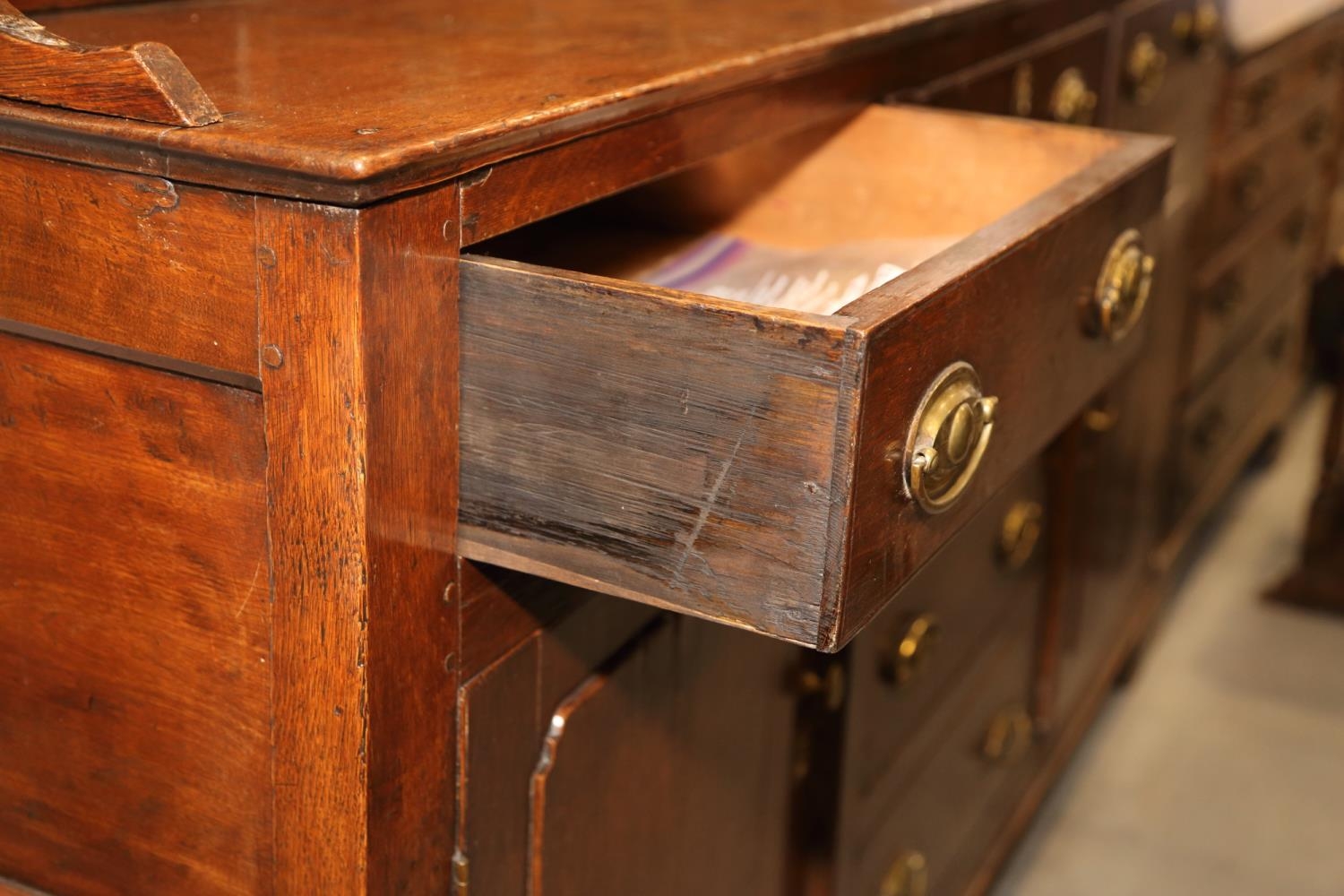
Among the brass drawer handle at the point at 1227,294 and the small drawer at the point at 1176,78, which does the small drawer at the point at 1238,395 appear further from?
the small drawer at the point at 1176,78

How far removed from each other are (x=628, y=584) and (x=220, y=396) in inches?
7.1

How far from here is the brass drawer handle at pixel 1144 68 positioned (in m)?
1.45

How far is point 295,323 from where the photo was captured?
582 millimetres

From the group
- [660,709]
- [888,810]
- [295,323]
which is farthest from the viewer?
[888,810]

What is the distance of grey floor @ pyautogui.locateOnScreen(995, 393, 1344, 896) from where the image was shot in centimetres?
160

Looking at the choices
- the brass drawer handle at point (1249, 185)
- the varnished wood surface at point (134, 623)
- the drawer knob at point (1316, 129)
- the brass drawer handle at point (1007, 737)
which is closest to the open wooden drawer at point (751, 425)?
the varnished wood surface at point (134, 623)

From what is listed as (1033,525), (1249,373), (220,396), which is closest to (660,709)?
(220,396)

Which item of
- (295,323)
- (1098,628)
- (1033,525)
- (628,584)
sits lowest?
(1098,628)

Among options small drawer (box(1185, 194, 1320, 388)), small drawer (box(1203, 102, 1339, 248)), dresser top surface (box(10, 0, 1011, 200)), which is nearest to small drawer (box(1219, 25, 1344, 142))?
small drawer (box(1203, 102, 1339, 248))

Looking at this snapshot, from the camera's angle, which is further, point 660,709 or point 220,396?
point 660,709

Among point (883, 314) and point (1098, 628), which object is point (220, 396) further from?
point (1098, 628)

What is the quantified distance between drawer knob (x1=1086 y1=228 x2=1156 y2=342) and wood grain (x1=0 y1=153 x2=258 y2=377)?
473 mm

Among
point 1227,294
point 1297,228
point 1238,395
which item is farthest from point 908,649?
point 1297,228

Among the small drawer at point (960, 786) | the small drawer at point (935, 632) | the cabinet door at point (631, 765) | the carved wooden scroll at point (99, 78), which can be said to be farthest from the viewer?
the small drawer at point (960, 786)
